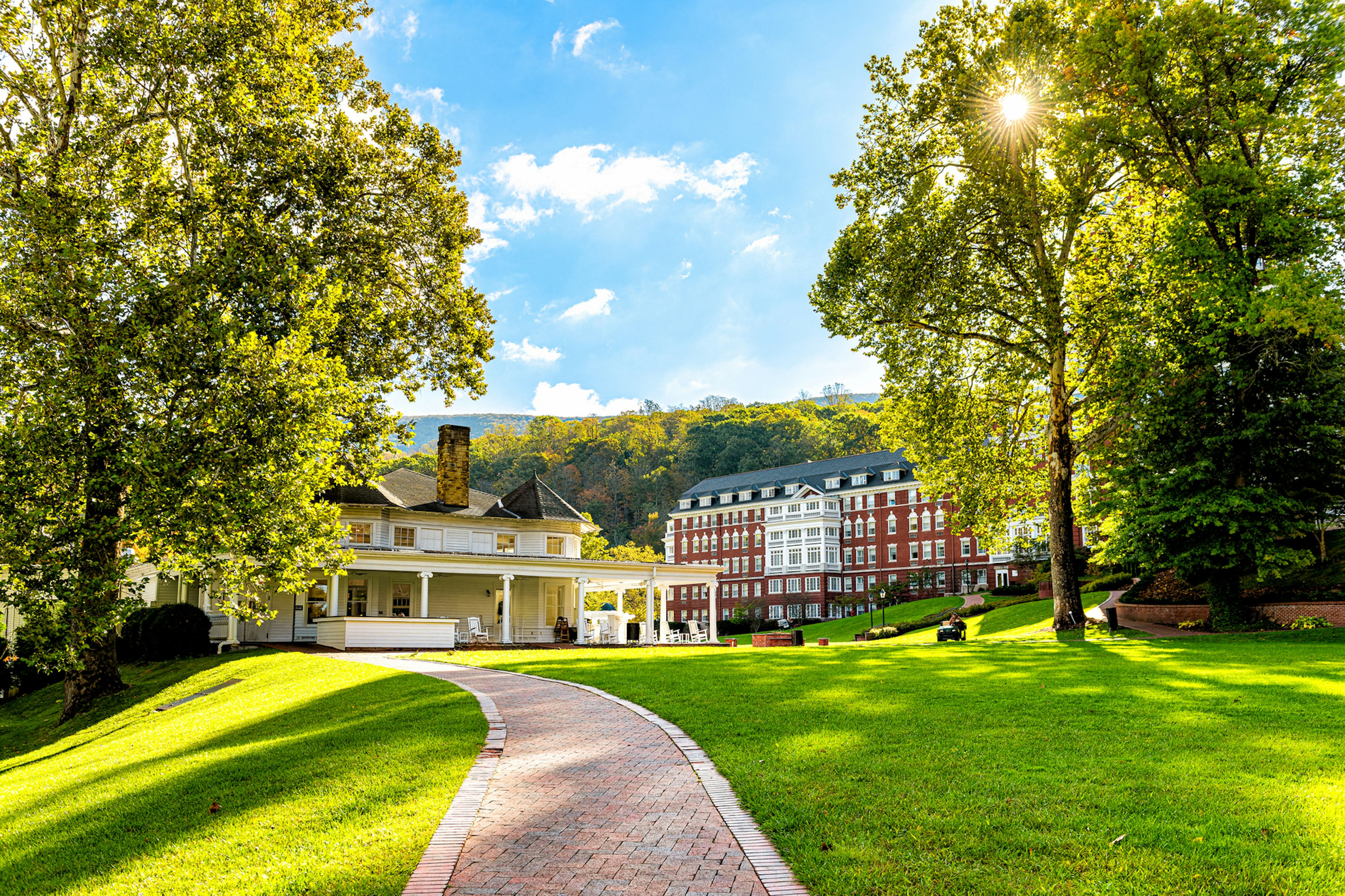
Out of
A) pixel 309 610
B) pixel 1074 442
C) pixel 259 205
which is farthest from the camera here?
pixel 309 610

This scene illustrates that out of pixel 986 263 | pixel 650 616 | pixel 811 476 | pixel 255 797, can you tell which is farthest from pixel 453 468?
pixel 811 476

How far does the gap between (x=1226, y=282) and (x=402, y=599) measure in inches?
1209

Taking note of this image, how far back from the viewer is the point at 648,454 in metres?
114

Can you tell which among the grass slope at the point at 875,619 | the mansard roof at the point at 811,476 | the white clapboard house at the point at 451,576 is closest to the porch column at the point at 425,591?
the white clapboard house at the point at 451,576

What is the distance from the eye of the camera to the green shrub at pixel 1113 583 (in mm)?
35906

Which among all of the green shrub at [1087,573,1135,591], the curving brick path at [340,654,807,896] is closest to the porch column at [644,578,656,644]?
the green shrub at [1087,573,1135,591]

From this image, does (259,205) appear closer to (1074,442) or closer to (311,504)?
(311,504)

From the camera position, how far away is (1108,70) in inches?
859

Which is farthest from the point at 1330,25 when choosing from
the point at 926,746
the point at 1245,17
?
the point at 926,746

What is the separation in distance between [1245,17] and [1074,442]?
12201 millimetres

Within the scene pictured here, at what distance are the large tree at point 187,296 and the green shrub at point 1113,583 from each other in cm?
3090

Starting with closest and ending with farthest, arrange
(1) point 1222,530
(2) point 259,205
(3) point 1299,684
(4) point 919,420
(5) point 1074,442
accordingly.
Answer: (3) point 1299,684
(2) point 259,205
(1) point 1222,530
(5) point 1074,442
(4) point 919,420

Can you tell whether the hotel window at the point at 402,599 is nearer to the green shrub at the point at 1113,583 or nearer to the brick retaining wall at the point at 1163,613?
the brick retaining wall at the point at 1163,613

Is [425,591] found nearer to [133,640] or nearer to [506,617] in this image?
[506,617]
